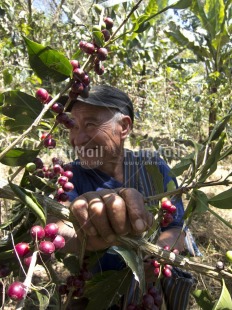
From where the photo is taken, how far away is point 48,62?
70cm

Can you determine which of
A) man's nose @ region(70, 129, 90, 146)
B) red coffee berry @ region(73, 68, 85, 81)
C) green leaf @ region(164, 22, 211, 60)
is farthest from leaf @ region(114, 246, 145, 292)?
green leaf @ region(164, 22, 211, 60)

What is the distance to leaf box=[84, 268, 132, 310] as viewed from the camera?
89 centimetres

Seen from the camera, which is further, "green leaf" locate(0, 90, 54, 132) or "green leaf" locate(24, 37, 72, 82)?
"green leaf" locate(0, 90, 54, 132)

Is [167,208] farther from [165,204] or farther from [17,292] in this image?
[17,292]

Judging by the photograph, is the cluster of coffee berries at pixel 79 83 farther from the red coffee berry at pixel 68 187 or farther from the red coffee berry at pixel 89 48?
the red coffee berry at pixel 68 187

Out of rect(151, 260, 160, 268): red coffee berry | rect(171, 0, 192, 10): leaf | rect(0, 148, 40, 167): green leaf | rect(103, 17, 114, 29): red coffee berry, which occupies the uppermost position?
rect(171, 0, 192, 10): leaf

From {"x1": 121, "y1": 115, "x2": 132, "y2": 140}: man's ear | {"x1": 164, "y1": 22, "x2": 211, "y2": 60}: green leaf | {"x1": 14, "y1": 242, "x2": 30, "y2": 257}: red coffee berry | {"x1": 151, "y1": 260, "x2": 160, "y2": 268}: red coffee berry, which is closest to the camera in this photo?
{"x1": 14, "y1": 242, "x2": 30, "y2": 257}: red coffee berry

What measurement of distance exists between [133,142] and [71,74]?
296 centimetres

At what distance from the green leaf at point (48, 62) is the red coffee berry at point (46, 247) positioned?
0.35m

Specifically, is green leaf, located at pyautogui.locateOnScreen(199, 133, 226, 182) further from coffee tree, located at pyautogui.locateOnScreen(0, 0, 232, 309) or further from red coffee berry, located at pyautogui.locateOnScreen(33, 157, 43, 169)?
red coffee berry, located at pyautogui.locateOnScreen(33, 157, 43, 169)

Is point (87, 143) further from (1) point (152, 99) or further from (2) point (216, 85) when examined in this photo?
(2) point (216, 85)

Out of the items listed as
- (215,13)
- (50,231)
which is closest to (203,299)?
(50,231)

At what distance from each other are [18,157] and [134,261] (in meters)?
0.33

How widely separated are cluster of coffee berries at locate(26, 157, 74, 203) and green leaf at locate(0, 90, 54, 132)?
0.11m
